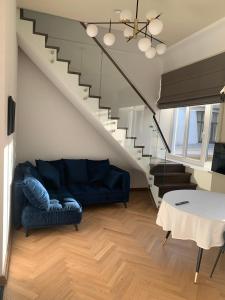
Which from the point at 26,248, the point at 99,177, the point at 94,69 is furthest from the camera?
the point at 99,177

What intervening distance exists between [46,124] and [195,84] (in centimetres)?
317

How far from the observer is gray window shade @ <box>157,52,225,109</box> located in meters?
4.41

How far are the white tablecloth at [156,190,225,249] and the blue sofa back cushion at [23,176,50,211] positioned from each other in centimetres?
160

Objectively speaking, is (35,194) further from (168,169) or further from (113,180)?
(168,169)

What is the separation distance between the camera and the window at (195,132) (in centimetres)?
515

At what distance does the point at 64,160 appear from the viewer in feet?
16.6

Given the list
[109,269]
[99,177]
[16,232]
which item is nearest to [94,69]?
[99,177]

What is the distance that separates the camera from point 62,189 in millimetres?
4602

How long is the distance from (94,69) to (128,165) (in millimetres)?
2386

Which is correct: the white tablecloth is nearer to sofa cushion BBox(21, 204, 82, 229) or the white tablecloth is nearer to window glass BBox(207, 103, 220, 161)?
sofa cushion BBox(21, 204, 82, 229)

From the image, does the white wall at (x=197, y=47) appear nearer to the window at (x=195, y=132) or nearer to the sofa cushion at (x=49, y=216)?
the window at (x=195, y=132)

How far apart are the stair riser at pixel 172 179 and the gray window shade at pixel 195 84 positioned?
61.5 inches

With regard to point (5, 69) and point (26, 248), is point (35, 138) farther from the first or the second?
point (5, 69)

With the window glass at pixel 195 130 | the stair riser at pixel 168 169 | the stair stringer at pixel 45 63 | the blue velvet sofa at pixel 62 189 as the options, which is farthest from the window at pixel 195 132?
the stair stringer at pixel 45 63
